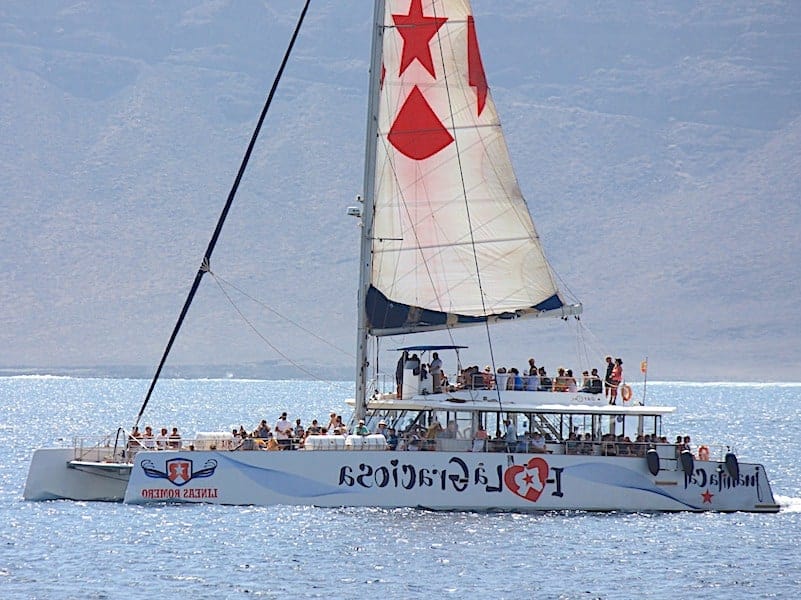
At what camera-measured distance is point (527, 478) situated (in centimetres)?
3762

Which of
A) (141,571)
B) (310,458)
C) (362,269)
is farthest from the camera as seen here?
(362,269)

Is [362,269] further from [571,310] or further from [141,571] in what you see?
[141,571]

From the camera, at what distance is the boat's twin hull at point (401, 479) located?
3691cm

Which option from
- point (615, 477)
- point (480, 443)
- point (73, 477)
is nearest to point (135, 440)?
point (73, 477)

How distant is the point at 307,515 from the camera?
37.2 metres

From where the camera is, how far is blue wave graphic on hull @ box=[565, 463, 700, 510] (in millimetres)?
37781

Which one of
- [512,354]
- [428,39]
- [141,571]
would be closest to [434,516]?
[141,571]

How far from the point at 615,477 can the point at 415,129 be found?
8365 millimetres

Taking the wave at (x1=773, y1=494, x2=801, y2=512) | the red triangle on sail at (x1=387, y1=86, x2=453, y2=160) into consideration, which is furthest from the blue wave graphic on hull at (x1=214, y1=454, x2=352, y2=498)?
the wave at (x1=773, y1=494, x2=801, y2=512)

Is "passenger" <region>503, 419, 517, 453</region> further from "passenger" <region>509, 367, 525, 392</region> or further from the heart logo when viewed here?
"passenger" <region>509, 367, 525, 392</region>

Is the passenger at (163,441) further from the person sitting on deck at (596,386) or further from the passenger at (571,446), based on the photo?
the person sitting on deck at (596,386)

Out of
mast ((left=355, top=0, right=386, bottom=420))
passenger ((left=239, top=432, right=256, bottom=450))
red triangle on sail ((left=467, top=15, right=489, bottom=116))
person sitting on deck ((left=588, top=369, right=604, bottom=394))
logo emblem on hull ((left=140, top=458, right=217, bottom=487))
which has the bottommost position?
logo emblem on hull ((left=140, top=458, right=217, bottom=487))

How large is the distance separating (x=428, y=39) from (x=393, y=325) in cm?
613

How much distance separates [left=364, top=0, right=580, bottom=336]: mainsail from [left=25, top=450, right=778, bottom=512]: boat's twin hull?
3368mm
